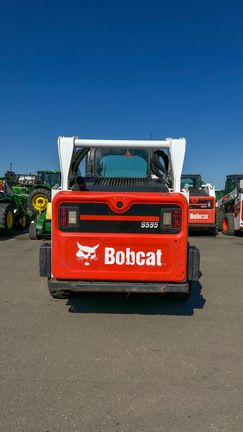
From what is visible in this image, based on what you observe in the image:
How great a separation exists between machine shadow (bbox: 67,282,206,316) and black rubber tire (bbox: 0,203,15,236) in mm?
7500

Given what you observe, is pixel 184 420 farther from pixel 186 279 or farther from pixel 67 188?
Answer: pixel 67 188

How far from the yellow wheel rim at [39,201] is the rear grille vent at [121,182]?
407 inches

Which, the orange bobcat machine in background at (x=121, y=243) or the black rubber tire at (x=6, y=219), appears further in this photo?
the black rubber tire at (x=6, y=219)

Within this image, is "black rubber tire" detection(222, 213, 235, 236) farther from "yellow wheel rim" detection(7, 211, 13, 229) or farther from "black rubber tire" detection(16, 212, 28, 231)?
"black rubber tire" detection(16, 212, 28, 231)

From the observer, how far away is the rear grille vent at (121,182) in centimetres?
520

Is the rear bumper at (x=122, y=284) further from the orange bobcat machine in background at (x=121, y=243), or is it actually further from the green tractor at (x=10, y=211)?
the green tractor at (x=10, y=211)

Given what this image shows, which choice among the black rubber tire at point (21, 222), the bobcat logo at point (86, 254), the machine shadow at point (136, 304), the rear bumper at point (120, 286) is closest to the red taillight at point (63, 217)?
the bobcat logo at point (86, 254)

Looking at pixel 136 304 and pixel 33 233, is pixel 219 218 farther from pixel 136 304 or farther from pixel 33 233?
pixel 136 304

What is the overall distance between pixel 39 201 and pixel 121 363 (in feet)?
43.0

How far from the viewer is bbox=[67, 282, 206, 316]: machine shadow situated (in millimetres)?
4555

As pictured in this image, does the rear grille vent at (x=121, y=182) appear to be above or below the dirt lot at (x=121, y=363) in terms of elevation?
above

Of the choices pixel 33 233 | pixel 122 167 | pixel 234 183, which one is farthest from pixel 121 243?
pixel 234 183

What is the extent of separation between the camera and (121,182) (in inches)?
210

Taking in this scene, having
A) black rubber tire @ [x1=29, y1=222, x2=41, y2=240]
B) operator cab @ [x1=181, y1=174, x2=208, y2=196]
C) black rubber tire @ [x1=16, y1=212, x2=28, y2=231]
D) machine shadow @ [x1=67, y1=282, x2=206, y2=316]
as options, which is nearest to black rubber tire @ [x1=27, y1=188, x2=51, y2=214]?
black rubber tire @ [x1=16, y1=212, x2=28, y2=231]
